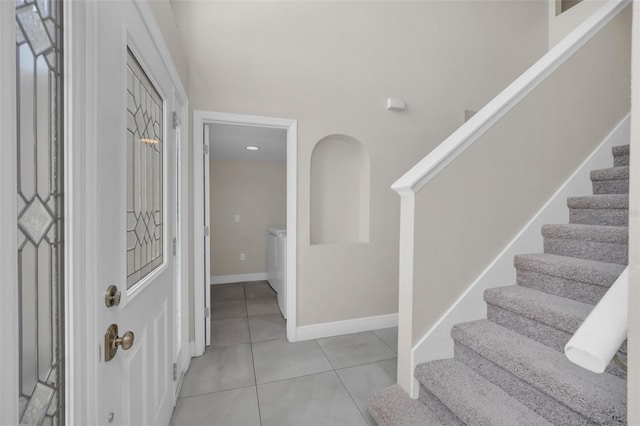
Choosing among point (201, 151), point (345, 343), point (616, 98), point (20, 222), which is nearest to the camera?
point (20, 222)

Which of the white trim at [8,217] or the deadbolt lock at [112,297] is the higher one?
the white trim at [8,217]

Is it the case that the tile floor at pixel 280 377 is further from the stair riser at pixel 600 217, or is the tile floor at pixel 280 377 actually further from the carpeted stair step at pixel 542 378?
the stair riser at pixel 600 217

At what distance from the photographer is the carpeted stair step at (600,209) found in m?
1.63

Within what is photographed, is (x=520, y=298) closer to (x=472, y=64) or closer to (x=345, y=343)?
(x=345, y=343)

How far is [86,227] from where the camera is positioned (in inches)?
28.9

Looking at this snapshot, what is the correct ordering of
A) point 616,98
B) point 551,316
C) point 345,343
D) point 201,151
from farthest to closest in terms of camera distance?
1. point 345,343
2. point 201,151
3. point 616,98
4. point 551,316

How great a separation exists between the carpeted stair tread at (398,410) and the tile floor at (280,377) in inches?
6.3

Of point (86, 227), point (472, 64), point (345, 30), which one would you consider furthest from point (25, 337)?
point (472, 64)

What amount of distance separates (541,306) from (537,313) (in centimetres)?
4

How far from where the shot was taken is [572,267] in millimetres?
1469

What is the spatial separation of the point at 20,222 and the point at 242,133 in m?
2.66

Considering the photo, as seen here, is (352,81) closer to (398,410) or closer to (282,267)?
(282,267)

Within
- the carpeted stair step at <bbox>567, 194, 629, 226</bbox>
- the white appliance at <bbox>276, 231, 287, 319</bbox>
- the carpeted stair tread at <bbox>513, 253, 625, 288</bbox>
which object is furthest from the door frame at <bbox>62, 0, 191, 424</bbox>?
the carpeted stair step at <bbox>567, 194, 629, 226</bbox>

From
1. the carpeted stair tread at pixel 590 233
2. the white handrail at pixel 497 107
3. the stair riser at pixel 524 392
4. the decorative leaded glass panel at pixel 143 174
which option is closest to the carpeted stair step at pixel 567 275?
the carpeted stair tread at pixel 590 233
